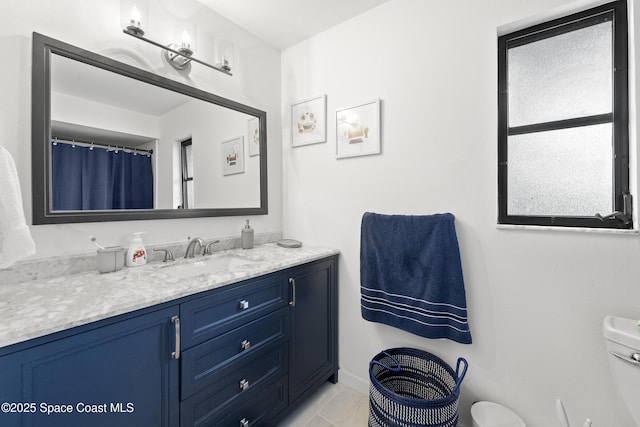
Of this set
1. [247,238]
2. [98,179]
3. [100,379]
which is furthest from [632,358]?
[98,179]

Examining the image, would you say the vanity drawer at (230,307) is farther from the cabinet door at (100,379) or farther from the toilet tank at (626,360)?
the toilet tank at (626,360)

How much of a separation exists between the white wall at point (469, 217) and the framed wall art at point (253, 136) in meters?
0.47

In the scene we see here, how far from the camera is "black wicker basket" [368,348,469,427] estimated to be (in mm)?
1242

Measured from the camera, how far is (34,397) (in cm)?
75

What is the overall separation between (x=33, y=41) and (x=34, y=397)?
136 centimetres

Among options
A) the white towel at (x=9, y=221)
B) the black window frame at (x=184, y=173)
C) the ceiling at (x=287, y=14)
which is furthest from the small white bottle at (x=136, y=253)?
the ceiling at (x=287, y=14)

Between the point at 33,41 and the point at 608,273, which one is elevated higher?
the point at 33,41

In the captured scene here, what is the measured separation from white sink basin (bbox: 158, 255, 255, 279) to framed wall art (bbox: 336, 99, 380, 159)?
98 centimetres

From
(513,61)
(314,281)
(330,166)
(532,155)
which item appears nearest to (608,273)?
(532,155)

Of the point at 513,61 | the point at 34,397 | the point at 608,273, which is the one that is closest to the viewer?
the point at 34,397

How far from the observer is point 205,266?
1.58 m

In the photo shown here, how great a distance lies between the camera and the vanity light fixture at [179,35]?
1356 millimetres

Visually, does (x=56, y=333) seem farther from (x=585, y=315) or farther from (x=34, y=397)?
(x=585, y=315)

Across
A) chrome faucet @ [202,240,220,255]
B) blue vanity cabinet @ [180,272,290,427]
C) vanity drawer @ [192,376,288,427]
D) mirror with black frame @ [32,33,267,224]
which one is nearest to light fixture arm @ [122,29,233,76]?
mirror with black frame @ [32,33,267,224]
